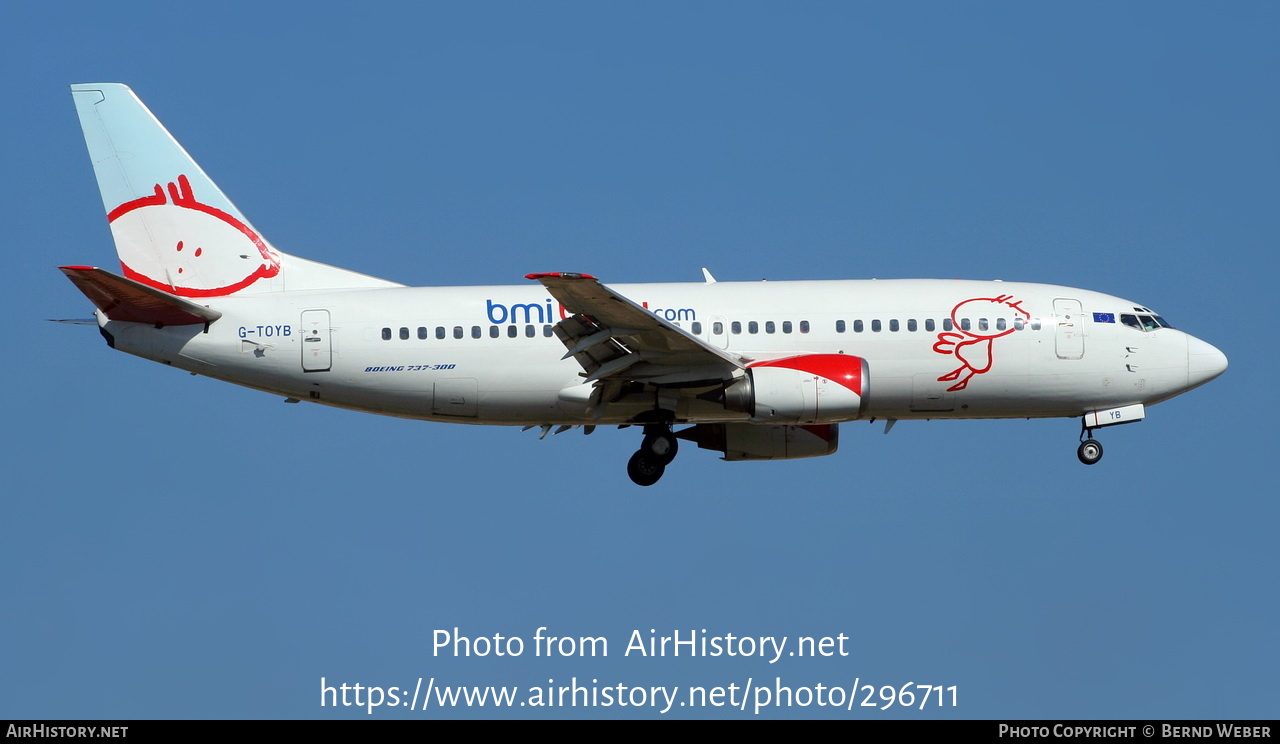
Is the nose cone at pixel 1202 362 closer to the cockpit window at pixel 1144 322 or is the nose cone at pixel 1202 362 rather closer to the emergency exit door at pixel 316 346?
the cockpit window at pixel 1144 322

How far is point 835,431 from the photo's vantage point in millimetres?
42688

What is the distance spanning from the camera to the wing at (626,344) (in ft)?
118

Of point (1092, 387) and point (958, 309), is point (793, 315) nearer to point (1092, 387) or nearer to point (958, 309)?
point (958, 309)

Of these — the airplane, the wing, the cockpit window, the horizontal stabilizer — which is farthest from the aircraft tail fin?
the cockpit window

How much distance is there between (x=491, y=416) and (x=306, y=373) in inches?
176

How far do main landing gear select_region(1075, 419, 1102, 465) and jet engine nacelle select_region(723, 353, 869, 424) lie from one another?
6.44 metres

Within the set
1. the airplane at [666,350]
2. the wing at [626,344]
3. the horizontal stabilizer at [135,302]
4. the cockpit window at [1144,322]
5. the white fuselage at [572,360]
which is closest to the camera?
the wing at [626,344]

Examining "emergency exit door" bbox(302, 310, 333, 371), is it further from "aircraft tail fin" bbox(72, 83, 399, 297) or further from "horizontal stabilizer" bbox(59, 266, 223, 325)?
"horizontal stabilizer" bbox(59, 266, 223, 325)

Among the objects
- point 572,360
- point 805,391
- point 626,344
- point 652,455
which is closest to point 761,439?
point 652,455

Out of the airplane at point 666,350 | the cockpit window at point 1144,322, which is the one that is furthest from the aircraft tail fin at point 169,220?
the cockpit window at point 1144,322

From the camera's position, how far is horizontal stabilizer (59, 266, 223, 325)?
36.8m

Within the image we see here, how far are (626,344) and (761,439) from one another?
6.31m

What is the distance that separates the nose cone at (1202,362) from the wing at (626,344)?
37.1 ft
